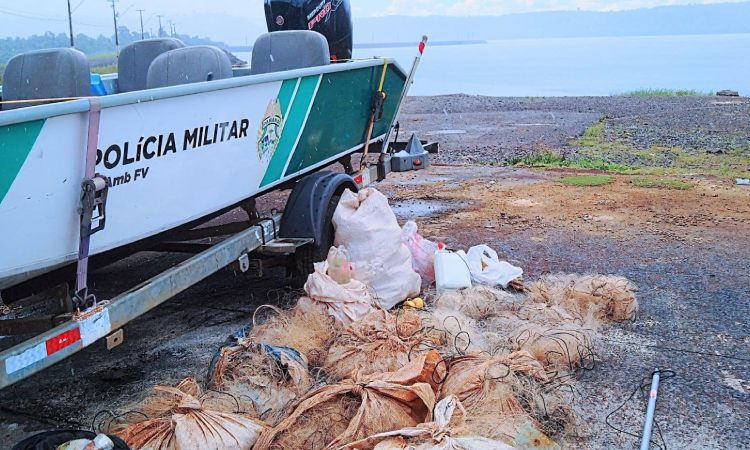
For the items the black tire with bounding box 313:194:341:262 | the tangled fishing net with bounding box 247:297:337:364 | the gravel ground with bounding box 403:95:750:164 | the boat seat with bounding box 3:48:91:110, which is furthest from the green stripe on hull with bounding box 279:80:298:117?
the gravel ground with bounding box 403:95:750:164

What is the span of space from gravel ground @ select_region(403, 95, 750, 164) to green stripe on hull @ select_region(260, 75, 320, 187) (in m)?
7.04

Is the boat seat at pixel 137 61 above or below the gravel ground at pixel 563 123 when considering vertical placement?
above

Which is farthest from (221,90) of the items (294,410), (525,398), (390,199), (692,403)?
(390,199)

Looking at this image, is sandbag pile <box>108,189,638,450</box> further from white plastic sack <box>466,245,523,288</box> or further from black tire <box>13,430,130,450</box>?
black tire <box>13,430,130,450</box>

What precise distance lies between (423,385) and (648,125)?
48.0 ft

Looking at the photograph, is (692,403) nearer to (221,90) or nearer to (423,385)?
(423,385)

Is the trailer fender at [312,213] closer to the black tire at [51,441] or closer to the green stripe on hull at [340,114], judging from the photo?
the green stripe on hull at [340,114]

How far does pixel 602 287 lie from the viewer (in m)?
5.04

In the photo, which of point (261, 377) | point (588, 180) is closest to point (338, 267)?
point (261, 377)

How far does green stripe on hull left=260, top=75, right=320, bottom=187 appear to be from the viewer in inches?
191

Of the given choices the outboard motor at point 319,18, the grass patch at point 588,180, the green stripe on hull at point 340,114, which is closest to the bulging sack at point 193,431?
the green stripe on hull at point 340,114

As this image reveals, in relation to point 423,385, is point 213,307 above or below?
below

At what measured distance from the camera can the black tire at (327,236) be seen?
516cm

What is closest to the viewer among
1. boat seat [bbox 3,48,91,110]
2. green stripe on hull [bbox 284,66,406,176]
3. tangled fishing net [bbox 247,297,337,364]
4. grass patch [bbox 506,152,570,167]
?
tangled fishing net [bbox 247,297,337,364]
